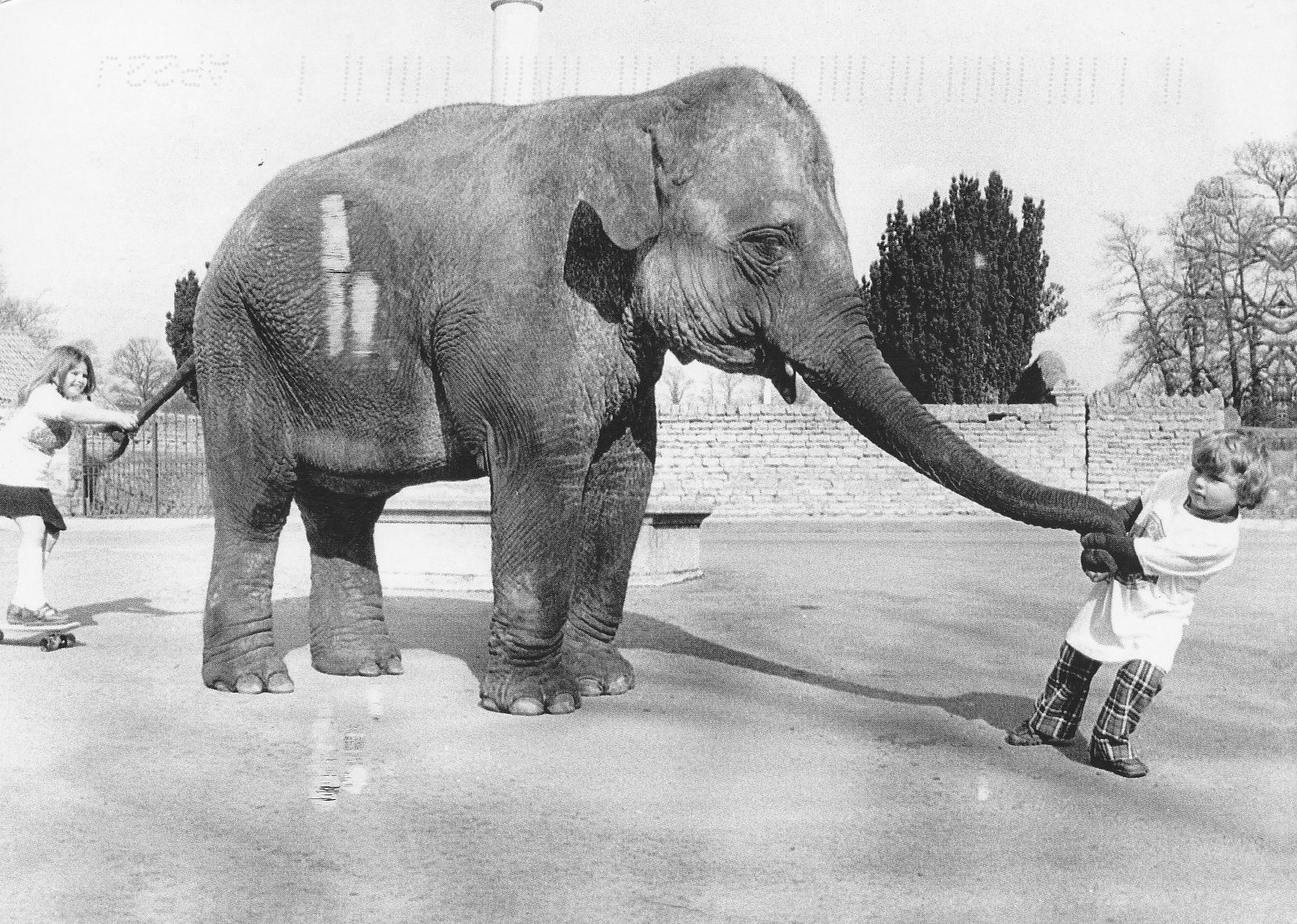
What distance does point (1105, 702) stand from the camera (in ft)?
14.9

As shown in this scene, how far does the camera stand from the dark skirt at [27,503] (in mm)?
7020

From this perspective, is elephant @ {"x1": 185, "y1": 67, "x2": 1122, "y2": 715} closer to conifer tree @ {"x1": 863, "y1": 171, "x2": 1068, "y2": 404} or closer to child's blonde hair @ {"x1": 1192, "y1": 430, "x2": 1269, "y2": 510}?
child's blonde hair @ {"x1": 1192, "y1": 430, "x2": 1269, "y2": 510}

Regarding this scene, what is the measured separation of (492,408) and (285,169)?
1.59 meters

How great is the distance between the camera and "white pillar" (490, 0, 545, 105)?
902cm

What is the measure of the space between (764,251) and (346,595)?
2.39 m

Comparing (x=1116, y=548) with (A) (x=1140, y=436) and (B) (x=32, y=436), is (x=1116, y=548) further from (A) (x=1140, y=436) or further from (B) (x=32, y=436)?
(A) (x=1140, y=436)

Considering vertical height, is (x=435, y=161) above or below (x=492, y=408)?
above

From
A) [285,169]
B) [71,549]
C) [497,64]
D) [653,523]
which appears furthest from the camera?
[71,549]

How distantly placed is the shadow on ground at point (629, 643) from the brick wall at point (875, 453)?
737 inches

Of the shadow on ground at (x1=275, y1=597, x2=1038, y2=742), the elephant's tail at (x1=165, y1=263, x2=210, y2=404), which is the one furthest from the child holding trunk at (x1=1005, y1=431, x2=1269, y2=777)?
the elephant's tail at (x1=165, y1=263, x2=210, y2=404)

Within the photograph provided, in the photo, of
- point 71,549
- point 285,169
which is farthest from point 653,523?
point 71,549

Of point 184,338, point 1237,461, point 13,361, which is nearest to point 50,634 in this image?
point 1237,461

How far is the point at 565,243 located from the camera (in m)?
4.87

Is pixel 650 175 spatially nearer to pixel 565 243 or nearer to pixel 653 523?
pixel 565 243
